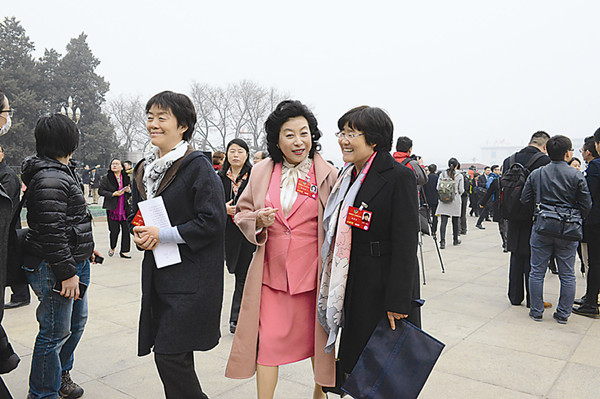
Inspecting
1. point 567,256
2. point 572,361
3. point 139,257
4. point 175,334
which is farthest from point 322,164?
point 139,257

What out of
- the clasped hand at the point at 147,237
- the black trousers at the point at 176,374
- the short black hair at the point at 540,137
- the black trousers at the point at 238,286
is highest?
the short black hair at the point at 540,137

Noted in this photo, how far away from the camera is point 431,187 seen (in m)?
12.9

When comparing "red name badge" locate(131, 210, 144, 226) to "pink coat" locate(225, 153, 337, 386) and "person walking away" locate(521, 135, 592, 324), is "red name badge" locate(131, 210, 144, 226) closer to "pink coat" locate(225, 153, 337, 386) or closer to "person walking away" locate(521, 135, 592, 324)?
"pink coat" locate(225, 153, 337, 386)

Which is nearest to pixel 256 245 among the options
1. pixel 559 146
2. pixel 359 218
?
pixel 359 218

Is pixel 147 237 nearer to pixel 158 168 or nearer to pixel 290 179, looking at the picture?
pixel 158 168

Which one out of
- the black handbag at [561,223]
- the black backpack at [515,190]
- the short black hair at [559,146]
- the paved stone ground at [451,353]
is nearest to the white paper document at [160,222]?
the paved stone ground at [451,353]

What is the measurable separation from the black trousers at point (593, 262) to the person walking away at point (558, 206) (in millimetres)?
293

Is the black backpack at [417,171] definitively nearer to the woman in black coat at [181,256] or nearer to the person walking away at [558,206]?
the person walking away at [558,206]

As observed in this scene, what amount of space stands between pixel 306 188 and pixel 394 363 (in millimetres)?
1096

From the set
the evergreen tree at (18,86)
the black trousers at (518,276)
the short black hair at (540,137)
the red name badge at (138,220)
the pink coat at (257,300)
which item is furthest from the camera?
the evergreen tree at (18,86)

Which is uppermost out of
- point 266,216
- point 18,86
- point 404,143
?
point 18,86

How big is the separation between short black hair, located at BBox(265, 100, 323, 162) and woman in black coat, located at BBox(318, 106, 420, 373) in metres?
0.33

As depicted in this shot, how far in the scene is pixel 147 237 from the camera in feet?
7.73

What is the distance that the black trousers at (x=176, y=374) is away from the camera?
2.38m
